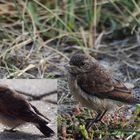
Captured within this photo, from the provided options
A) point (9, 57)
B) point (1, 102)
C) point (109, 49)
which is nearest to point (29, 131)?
point (1, 102)

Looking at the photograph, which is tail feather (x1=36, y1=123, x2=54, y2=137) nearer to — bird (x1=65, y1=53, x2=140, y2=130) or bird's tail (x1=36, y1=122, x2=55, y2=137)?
bird's tail (x1=36, y1=122, x2=55, y2=137)

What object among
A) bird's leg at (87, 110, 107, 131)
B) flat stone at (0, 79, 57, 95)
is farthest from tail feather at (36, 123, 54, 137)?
flat stone at (0, 79, 57, 95)

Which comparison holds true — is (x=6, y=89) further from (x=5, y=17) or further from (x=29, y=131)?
(x=5, y=17)

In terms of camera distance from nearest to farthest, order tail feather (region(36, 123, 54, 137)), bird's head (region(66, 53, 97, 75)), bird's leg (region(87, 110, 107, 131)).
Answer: tail feather (region(36, 123, 54, 137)), bird's leg (region(87, 110, 107, 131)), bird's head (region(66, 53, 97, 75))

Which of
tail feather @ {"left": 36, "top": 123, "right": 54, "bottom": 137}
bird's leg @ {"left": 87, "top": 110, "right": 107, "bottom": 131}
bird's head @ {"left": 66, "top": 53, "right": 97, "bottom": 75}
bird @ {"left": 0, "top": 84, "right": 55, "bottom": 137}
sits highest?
bird's head @ {"left": 66, "top": 53, "right": 97, "bottom": 75}

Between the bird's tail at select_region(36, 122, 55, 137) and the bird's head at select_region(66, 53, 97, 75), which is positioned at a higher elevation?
the bird's head at select_region(66, 53, 97, 75)

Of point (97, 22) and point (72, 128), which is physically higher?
point (97, 22)
